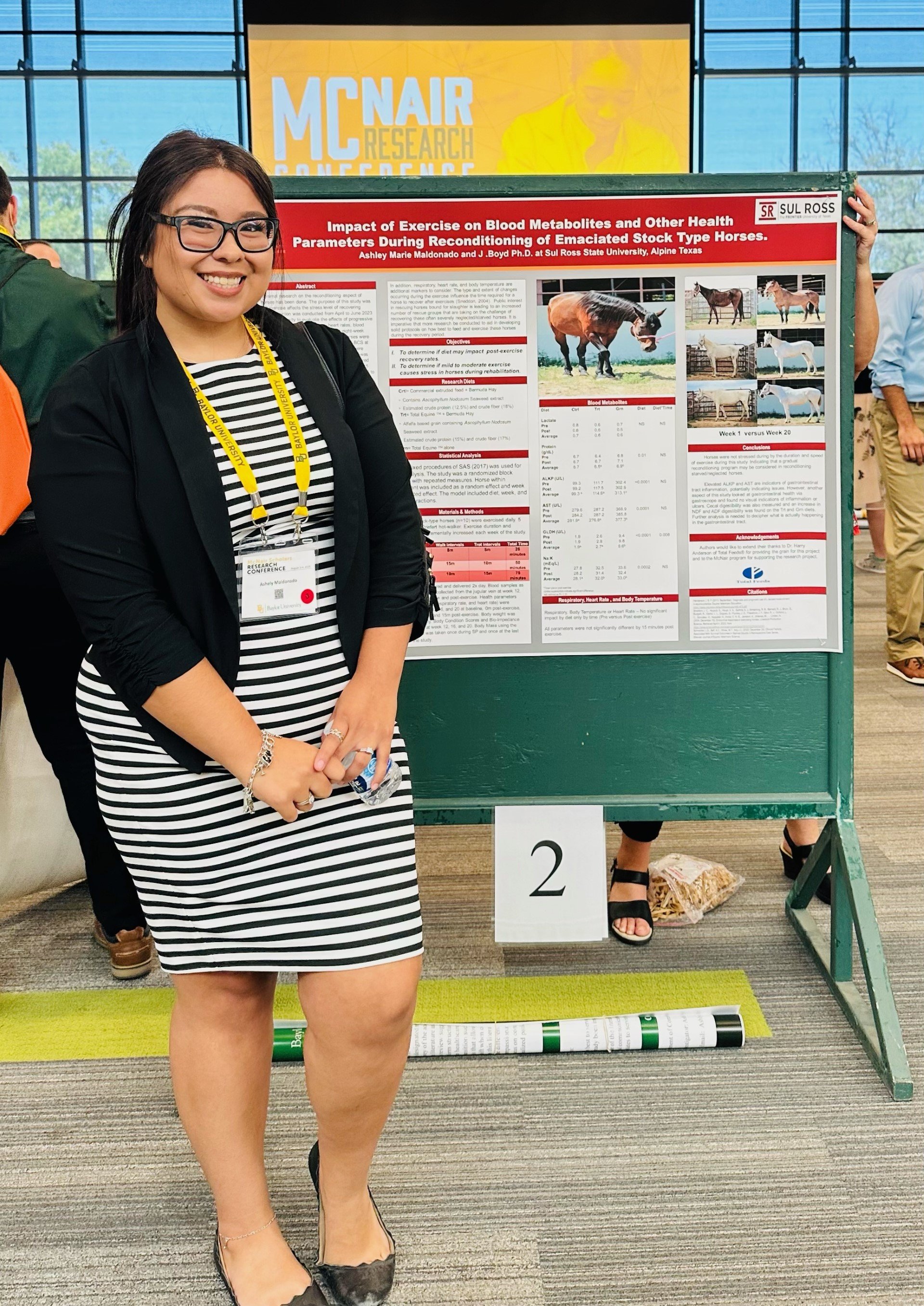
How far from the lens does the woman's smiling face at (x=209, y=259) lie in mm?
1404

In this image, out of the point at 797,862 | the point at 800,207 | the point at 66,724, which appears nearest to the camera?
the point at 800,207

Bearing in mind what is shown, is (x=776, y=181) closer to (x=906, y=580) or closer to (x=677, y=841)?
(x=677, y=841)

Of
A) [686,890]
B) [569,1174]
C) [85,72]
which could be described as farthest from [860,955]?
[85,72]

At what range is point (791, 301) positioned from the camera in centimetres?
221

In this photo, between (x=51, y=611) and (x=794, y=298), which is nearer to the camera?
(x=794, y=298)

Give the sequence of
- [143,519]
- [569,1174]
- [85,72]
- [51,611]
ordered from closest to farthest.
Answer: [143,519] → [569,1174] → [51,611] → [85,72]

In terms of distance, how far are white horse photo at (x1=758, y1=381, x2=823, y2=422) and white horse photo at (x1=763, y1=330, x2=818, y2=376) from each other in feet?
0.10

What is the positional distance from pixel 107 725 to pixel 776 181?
1488 millimetres

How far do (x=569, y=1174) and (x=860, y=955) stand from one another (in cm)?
77

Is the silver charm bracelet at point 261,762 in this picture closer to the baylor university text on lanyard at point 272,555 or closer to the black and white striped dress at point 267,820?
the black and white striped dress at point 267,820

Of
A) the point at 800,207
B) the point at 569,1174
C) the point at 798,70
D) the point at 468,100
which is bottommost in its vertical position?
the point at 569,1174

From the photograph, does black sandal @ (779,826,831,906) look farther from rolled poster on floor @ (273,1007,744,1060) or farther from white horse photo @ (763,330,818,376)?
white horse photo @ (763,330,818,376)

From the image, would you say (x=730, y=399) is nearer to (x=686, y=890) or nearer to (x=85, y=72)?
(x=686, y=890)

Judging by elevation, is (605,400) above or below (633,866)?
above
